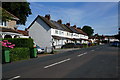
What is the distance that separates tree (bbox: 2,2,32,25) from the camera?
39.7 metres

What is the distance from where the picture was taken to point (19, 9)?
4228 cm

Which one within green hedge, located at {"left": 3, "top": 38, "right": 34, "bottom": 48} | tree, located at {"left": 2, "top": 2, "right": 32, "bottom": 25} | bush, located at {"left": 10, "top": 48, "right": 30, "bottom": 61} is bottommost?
bush, located at {"left": 10, "top": 48, "right": 30, "bottom": 61}

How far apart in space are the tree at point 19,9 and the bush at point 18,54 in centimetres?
2458

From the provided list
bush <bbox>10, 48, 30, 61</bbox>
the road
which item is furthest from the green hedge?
the road

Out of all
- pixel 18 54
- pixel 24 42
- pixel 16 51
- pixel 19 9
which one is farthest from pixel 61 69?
pixel 19 9

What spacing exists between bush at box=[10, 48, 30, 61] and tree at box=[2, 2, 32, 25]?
24.6 m

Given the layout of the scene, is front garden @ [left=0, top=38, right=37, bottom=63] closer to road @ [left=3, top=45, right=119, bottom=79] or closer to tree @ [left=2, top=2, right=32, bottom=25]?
road @ [left=3, top=45, right=119, bottom=79]

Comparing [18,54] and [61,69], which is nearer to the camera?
[61,69]

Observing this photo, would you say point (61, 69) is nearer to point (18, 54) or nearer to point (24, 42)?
point (18, 54)

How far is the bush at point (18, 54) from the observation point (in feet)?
51.6

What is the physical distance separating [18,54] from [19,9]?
28156 mm

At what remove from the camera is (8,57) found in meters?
14.5

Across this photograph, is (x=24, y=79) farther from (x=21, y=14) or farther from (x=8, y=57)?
(x=21, y=14)

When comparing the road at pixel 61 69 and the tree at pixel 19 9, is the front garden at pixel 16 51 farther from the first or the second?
the tree at pixel 19 9
